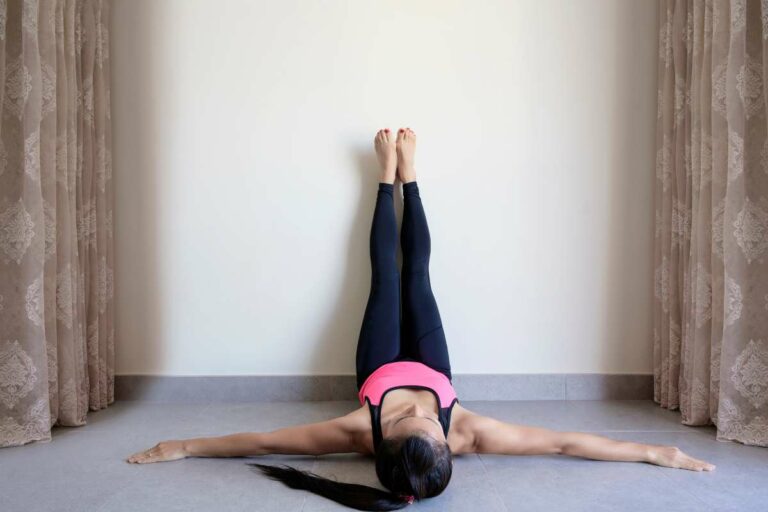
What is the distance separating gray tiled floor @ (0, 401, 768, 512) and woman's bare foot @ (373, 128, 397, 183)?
1.14m

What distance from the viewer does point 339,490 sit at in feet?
5.43

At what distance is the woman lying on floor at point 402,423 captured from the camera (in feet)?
5.28

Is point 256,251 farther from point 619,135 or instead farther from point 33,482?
point 619,135

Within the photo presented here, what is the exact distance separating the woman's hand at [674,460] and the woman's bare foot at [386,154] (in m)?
1.49

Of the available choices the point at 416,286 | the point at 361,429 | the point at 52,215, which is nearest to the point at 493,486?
the point at 361,429

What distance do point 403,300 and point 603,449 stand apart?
104cm

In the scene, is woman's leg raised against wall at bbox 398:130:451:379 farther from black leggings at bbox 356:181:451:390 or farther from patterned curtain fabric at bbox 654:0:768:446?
patterned curtain fabric at bbox 654:0:768:446

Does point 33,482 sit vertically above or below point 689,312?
below

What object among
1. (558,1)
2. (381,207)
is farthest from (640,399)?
(558,1)

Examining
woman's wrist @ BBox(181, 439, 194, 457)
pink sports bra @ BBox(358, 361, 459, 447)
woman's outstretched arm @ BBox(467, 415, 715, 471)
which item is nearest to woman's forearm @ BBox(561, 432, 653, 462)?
woman's outstretched arm @ BBox(467, 415, 715, 471)

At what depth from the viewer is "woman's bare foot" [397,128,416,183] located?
8.54 ft

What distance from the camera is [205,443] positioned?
6.38ft

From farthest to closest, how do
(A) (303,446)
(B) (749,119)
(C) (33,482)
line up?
1. (B) (749,119)
2. (A) (303,446)
3. (C) (33,482)

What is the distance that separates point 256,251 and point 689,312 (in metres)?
1.94
